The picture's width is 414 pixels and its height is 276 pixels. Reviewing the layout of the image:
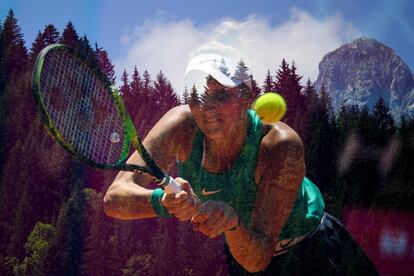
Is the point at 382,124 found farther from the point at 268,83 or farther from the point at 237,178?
the point at 237,178

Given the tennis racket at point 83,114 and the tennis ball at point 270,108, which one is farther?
the tennis ball at point 270,108

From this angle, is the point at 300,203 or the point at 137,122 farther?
the point at 137,122

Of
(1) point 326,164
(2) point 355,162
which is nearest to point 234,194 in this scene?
(1) point 326,164

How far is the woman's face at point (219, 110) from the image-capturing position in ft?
7.91

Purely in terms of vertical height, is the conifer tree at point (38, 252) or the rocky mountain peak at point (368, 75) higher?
the rocky mountain peak at point (368, 75)

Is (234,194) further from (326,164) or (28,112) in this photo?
(28,112)

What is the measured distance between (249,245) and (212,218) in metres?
0.35

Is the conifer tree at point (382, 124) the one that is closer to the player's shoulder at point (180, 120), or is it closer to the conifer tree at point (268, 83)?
the conifer tree at point (268, 83)

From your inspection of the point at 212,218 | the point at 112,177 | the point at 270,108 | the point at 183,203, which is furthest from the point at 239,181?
the point at 112,177

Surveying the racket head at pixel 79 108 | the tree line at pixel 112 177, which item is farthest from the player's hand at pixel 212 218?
the tree line at pixel 112 177

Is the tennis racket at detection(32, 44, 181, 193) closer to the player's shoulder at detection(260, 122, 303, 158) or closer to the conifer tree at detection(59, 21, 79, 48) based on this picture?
the player's shoulder at detection(260, 122, 303, 158)

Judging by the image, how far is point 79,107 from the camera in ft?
9.80

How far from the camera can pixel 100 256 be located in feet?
58.7

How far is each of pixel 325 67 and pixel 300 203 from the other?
134956mm
